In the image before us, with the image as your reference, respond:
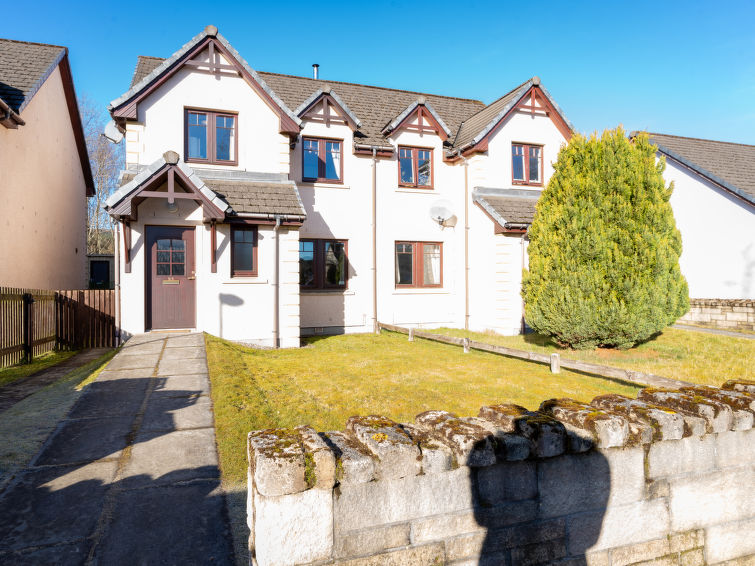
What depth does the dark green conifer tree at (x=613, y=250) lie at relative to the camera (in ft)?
35.6

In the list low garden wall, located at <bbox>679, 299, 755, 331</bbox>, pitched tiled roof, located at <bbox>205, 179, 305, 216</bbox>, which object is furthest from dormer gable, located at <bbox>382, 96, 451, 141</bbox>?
low garden wall, located at <bbox>679, 299, 755, 331</bbox>

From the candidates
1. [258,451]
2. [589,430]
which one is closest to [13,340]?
[258,451]

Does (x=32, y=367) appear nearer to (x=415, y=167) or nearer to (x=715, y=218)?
(x=415, y=167)

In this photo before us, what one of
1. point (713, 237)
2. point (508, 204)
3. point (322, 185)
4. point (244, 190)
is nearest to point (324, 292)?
point (322, 185)

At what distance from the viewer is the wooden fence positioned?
10.0 meters

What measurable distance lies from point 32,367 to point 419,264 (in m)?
11.5

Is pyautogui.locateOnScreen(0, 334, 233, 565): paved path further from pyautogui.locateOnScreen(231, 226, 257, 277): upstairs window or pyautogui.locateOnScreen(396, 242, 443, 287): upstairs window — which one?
pyautogui.locateOnScreen(396, 242, 443, 287): upstairs window

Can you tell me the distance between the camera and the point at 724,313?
16.2m

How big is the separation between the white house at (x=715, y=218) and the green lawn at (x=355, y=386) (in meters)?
12.8

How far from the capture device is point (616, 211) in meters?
11.0

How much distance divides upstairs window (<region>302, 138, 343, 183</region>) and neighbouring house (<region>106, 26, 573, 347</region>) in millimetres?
47

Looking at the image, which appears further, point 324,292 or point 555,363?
point 324,292

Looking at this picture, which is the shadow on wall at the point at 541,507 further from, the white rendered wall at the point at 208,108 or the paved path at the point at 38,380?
the white rendered wall at the point at 208,108

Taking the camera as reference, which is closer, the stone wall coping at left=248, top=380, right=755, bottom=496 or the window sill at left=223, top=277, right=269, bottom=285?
the stone wall coping at left=248, top=380, right=755, bottom=496
